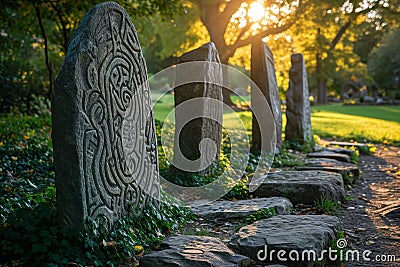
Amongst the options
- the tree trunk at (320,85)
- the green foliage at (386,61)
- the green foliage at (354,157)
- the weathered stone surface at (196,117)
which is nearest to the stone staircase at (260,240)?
the weathered stone surface at (196,117)

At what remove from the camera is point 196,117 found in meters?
7.22

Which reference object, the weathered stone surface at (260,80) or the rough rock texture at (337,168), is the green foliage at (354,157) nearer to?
the rough rock texture at (337,168)

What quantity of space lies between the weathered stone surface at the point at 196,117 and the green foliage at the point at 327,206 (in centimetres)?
190

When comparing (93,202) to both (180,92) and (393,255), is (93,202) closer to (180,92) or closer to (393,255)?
(393,255)

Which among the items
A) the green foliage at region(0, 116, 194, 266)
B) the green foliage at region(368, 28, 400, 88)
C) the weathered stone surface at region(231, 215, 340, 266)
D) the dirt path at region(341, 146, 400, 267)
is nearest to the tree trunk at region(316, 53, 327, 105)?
the green foliage at region(368, 28, 400, 88)

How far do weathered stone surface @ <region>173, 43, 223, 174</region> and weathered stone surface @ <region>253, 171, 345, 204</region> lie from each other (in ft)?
3.50

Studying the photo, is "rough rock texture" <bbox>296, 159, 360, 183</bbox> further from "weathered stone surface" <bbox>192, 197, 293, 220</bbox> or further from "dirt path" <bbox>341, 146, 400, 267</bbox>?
"weathered stone surface" <bbox>192, 197, 293, 220</bbox>

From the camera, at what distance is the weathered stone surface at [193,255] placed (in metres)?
3.62

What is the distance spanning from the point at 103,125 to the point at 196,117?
3.07 metres

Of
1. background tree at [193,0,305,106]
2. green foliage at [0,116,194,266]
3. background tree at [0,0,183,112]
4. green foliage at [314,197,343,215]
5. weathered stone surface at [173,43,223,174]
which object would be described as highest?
background tree at [193,0,305,106]

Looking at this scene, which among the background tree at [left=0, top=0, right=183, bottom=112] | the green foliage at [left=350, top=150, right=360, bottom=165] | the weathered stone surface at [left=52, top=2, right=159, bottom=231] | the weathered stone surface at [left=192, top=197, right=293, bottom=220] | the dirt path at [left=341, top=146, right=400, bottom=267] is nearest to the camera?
the weathered stone surface at [left=52, top=2, right=159, bottom=231]

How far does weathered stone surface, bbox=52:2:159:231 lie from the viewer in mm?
3873

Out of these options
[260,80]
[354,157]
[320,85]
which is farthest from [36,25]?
[320,85]

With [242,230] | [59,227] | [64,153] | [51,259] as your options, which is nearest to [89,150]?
[64,153]
